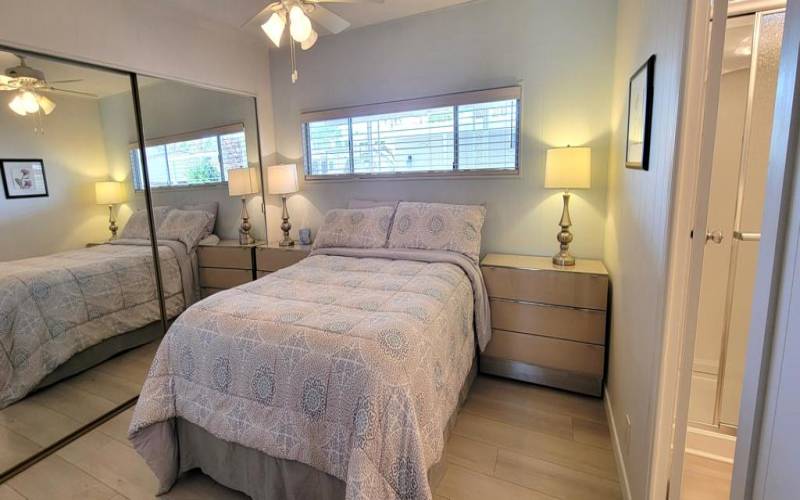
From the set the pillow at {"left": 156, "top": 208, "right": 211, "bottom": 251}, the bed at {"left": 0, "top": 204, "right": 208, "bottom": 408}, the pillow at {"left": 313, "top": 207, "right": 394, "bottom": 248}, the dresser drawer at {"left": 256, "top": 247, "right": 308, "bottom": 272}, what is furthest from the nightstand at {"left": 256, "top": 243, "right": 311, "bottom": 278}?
the bed at {"left": 0, "top": 204, "right": 208, "bottom": 408}

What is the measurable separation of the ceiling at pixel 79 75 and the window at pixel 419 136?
1471mm

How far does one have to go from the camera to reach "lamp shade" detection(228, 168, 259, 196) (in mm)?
3350

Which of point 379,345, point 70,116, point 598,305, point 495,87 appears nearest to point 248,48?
point 70,116

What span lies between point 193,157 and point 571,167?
110 inches

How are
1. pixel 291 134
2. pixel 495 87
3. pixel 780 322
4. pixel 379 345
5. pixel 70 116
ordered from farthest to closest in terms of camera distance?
pixel 291 134 → pixel 495 87 → pixel 70 116 → pixel 379 345 → pixel 780 322

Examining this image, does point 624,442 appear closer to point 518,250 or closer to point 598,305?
point 598,305

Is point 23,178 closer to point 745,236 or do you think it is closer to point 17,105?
point 17,105

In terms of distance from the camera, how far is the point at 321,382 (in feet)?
4.53

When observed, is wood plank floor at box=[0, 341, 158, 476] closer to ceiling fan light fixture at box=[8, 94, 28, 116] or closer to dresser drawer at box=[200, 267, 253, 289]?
dresser drawer at box=[200, 267, 253, 289]

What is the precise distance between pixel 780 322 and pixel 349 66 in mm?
3365

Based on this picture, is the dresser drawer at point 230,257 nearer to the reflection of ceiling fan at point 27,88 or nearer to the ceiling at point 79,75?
the ceiling at point 79,75

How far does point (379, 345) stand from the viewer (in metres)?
1.40

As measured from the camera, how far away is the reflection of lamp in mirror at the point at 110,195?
2404 millimetres

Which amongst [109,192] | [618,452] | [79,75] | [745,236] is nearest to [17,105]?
[79,75]
